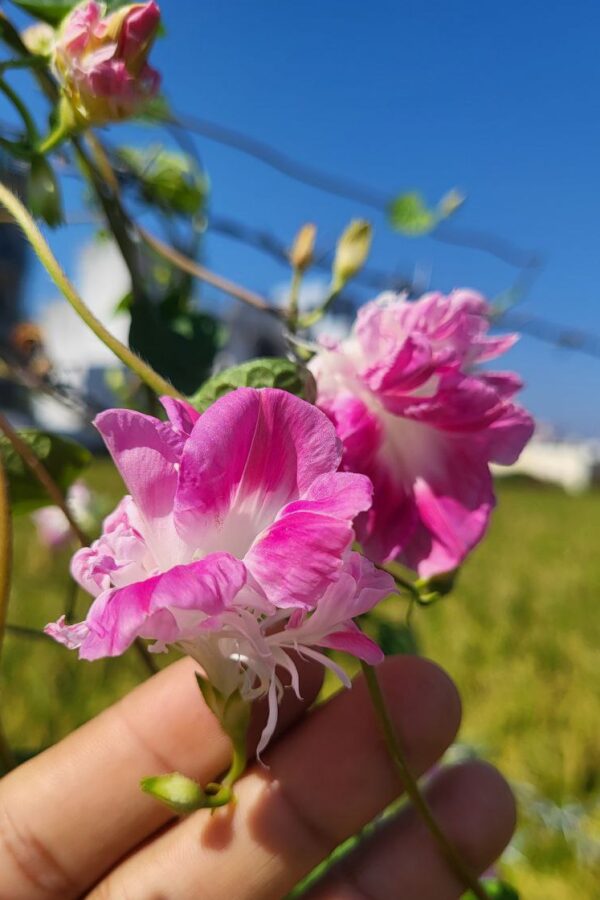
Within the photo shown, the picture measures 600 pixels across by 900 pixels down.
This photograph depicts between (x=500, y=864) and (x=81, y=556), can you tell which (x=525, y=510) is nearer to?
(x=500, y=864)

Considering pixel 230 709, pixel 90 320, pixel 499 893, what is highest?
pixel 90 320

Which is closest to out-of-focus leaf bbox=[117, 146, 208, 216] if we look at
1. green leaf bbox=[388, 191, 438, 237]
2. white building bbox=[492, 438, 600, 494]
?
green leaf bbox=[388, 191, 438, 237]

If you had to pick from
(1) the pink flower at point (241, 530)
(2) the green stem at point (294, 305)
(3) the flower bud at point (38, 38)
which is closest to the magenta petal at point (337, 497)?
(1) the pink flower at point (241, 530)

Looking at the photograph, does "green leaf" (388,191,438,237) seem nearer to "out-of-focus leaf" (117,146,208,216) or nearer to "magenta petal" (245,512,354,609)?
"out-of-focus leaf" (117,146,208,216)

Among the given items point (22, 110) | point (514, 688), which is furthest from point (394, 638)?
point (514, 688)

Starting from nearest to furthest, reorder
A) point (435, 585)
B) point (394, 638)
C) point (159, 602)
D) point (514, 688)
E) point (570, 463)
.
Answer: point (159, 602)
point (435, 585)
point (394, 638)
point (514, 688)
point (570, 463)

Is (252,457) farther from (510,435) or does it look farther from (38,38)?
(38,38)

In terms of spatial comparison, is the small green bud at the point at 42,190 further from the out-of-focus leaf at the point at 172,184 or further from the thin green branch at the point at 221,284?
the out-of-focus leaf at the point at 172,184
